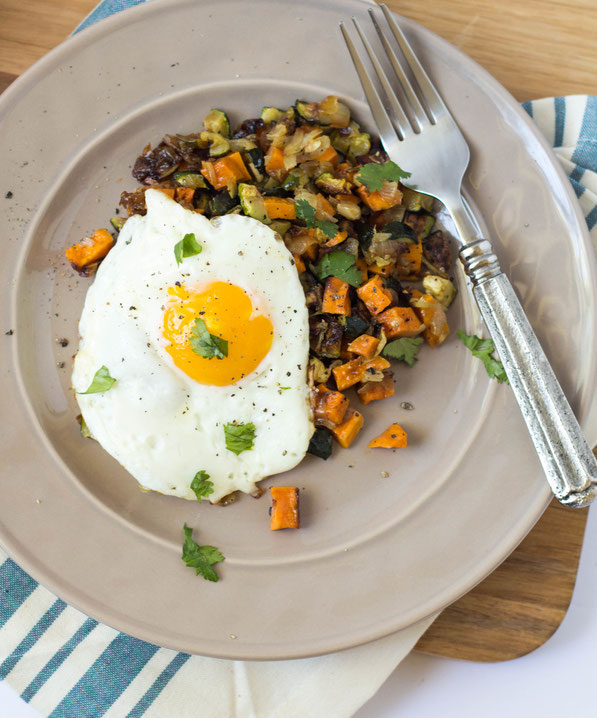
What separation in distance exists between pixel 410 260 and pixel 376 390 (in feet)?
2.43

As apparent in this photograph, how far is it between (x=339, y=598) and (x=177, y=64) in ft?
10.0

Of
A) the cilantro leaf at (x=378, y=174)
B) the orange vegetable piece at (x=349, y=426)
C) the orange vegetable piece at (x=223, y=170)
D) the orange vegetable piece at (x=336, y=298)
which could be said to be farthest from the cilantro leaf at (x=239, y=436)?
the cilantro leaf at (x=378, y=174)

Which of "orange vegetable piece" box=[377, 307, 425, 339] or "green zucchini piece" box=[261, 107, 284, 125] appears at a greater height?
"green zucchini piece" box=[261, 107, 284, 125]

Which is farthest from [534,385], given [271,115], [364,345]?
[271,115]

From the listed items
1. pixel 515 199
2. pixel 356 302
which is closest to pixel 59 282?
pixel 356 302

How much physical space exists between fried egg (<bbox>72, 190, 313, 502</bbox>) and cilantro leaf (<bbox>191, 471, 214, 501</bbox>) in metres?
0.03

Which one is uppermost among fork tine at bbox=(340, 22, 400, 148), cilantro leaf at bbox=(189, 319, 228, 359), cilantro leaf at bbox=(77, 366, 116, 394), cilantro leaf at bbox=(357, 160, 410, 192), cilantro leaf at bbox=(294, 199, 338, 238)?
fork tine at bbox=(340, 22, 400, 148)

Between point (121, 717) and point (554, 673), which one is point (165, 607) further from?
point (554, 673)

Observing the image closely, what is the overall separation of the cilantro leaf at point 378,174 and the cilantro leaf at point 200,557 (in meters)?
2.09

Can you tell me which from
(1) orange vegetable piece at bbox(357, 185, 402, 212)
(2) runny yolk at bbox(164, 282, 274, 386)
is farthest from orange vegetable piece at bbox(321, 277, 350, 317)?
(1) orange vegetable piece at bbox(357, 185, 402, 212)

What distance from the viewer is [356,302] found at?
3.22 m

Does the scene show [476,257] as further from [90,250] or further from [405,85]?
[90,250]

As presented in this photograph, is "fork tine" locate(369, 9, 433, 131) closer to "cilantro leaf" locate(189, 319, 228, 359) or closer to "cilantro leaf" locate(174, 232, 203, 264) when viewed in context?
"cilantro leaf" locate(174, 232, 203, 264)

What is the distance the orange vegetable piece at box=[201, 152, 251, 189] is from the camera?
10.5ft
